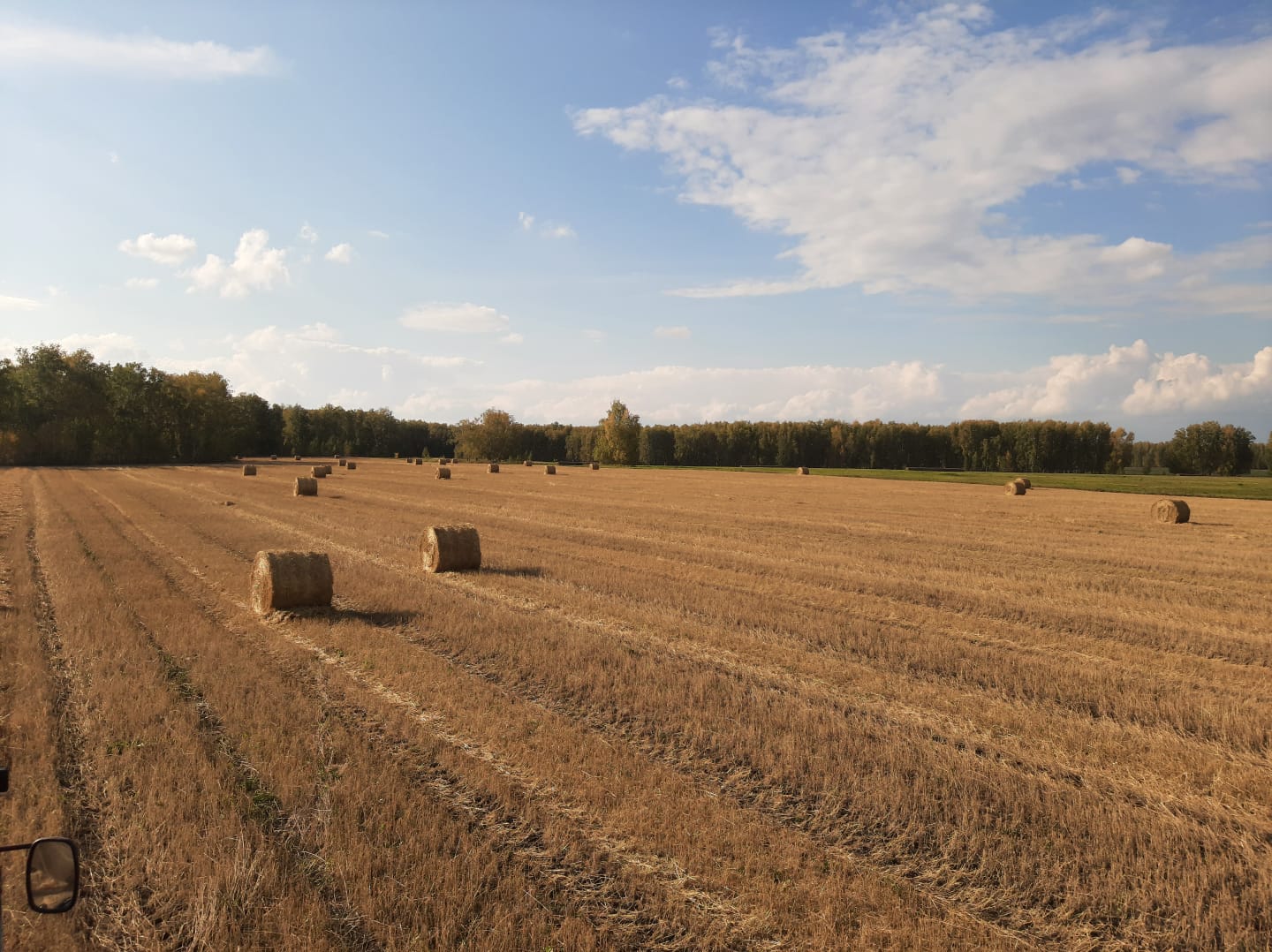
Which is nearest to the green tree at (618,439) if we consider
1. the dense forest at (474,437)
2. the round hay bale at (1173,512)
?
the dense forest at (474,437)

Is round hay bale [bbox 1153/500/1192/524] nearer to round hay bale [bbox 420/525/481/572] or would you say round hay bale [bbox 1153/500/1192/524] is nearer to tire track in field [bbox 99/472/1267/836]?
tire track in field [bbox 99/472/1267/836]

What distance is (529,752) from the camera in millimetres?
7344

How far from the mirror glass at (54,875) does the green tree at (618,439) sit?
12043 cm

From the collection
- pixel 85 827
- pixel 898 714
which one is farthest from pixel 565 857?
pixel 898 714

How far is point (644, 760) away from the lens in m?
7.28

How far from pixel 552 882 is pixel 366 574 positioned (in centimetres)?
1300

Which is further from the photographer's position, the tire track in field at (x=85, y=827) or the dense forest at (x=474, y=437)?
the dense forest at (x=474, y=437)

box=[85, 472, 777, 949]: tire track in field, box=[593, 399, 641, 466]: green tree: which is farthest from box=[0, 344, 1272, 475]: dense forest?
box=[85, 472, 777, 949]: tire track in field

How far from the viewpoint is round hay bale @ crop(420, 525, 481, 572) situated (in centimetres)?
1767

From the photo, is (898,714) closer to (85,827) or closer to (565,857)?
(565,857)

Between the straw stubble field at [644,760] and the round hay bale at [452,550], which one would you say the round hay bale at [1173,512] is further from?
the round hay bale at [452,550]

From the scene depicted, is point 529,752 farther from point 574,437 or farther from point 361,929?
point 574,437

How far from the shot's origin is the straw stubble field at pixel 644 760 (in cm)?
505

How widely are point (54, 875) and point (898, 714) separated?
783cm
